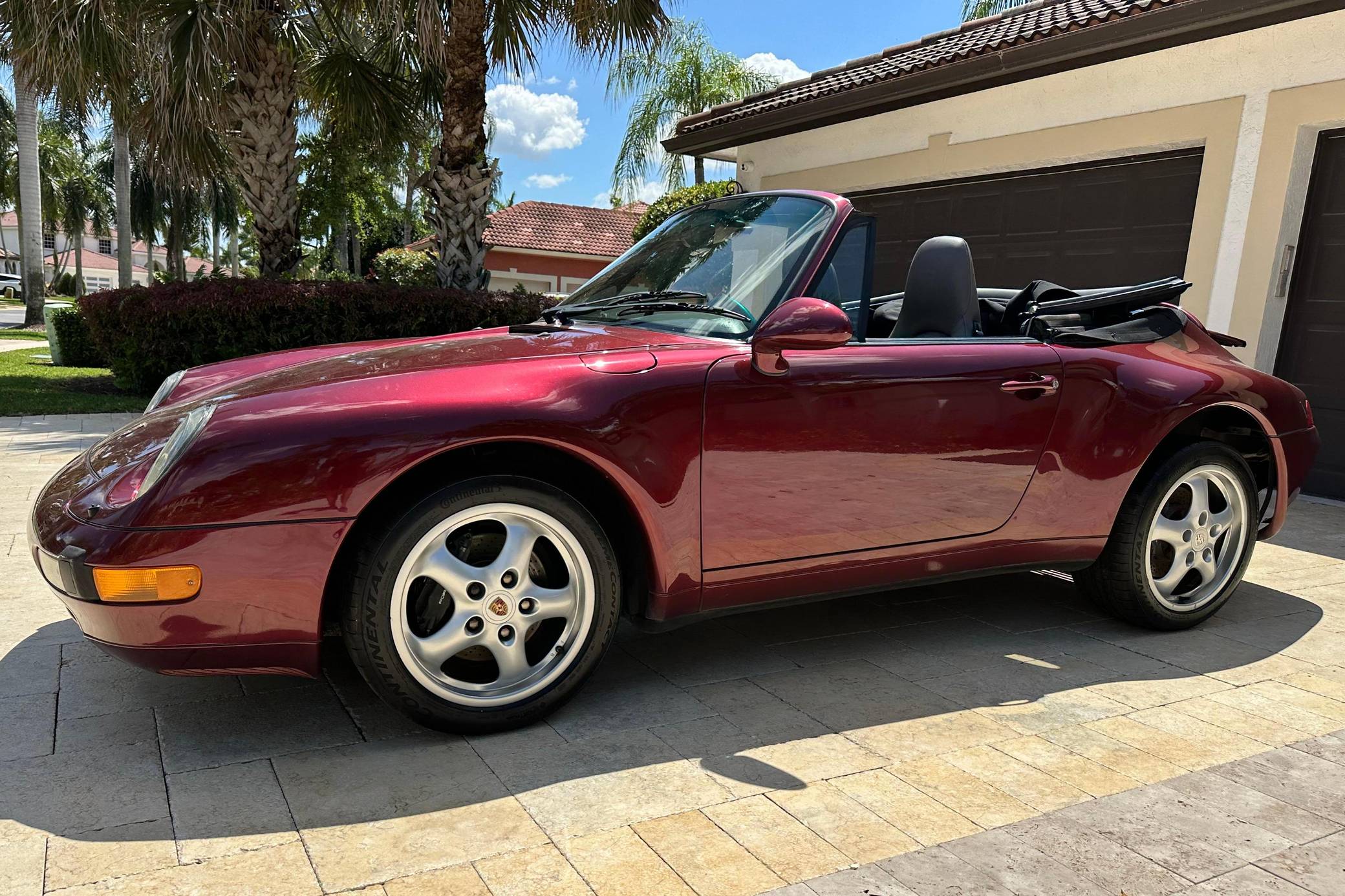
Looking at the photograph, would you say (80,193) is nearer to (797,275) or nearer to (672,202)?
(672,202)

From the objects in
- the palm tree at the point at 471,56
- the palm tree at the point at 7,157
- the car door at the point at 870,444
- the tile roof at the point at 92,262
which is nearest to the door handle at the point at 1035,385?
the car door at the point at 870,444

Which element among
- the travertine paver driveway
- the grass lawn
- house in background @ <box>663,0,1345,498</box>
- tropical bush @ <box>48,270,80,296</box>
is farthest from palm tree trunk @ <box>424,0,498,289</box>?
tropical bush @ <box>48,270,80,296</box>

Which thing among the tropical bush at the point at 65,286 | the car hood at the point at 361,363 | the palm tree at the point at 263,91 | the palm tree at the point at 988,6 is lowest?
the tropical bush at the point at 65,286

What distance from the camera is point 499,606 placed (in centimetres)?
254

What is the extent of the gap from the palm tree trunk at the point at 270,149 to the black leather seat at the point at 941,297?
898 centimetres

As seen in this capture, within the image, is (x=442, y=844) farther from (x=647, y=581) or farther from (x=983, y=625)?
(x=983, y=625)

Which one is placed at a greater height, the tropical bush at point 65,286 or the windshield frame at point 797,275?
the windshield frame at point 797,275

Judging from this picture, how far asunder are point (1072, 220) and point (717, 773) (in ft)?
23.0

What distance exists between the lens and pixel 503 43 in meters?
10.1

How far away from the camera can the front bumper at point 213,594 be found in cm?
219

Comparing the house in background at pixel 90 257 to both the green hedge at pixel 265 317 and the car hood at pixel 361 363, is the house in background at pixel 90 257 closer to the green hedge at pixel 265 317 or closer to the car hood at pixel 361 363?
the green hedge at pixel 265 317

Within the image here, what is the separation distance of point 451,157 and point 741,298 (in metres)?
8.14

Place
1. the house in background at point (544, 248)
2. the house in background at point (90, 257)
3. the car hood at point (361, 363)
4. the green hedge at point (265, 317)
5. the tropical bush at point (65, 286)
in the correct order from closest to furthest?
the car hood at point (361, 363), the green hedge at point (265, 317), the house in background at point (544, 248), the tropical bush at point (65, 286), the house in background at point (90, 257)

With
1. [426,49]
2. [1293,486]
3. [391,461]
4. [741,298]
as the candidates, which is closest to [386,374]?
[391,461]
